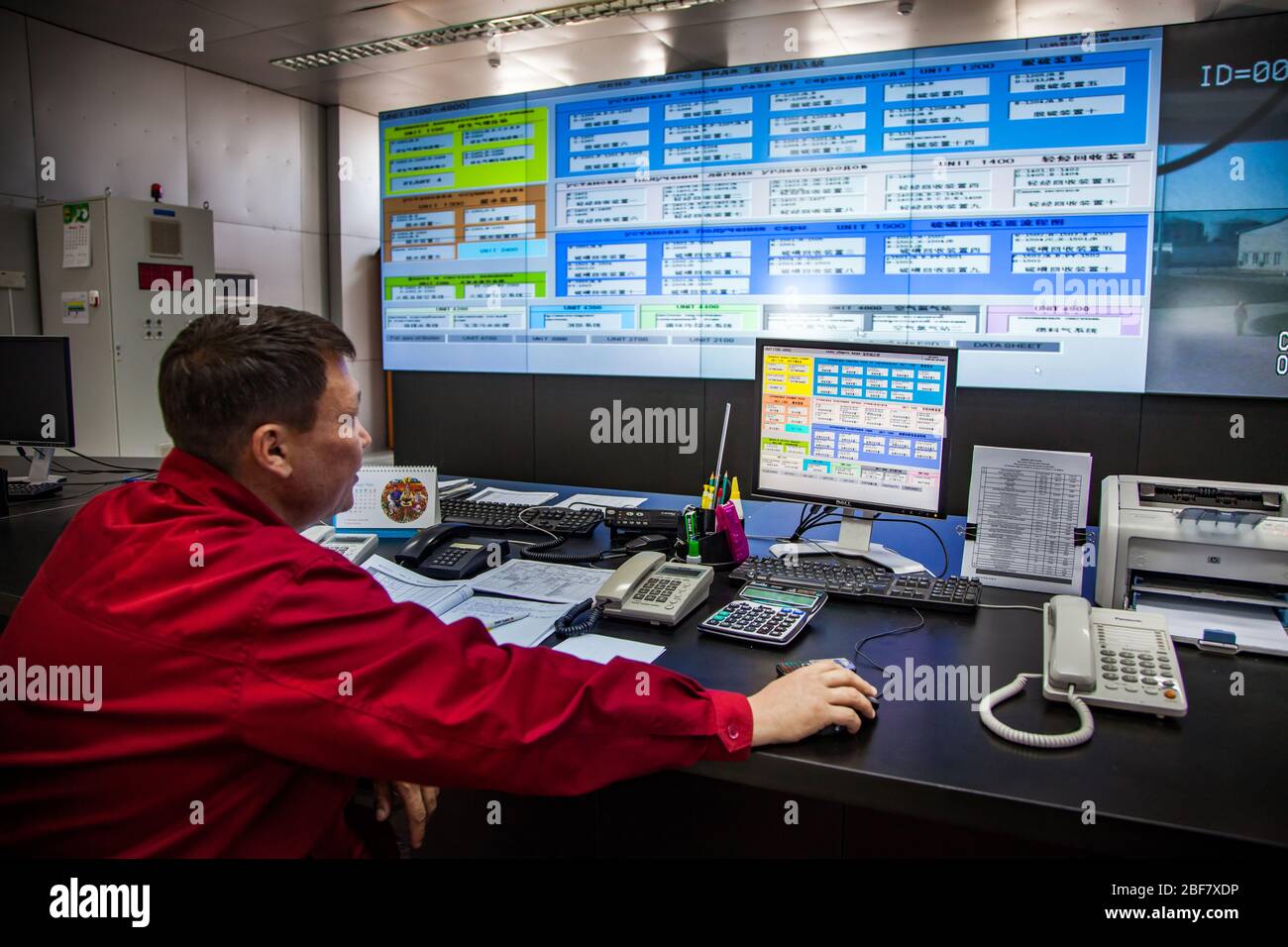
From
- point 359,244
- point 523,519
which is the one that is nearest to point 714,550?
point 523,519

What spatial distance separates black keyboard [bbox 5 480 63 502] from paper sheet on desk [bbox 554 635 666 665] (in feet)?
6.87

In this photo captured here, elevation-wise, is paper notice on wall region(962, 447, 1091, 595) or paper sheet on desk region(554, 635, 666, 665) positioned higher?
paper notice on wall region(962, 447, 1091, 595)

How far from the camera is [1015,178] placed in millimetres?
3674

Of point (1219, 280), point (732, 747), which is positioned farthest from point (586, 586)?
point (1219, 280)

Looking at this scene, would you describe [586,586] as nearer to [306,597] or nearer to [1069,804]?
[306,597]

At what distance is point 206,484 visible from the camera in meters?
1.03

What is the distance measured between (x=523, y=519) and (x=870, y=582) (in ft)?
3.02

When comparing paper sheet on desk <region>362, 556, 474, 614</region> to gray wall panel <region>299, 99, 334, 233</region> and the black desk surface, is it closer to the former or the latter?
the black desk surface

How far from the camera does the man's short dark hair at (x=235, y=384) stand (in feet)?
3.42

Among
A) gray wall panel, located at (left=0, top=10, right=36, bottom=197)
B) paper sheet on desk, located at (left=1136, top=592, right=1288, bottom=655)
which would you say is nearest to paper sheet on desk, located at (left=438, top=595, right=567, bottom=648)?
paper sheet on desk, located at (left=1136, top=592, right=1288, bottom=655)

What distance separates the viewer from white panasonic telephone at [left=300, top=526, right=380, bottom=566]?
1.88 metres

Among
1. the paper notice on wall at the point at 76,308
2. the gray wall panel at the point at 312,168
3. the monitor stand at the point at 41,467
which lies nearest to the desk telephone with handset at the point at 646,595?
the monitor stand at the point at 41,467

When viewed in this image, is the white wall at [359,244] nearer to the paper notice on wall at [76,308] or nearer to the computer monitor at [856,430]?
the paper notice on wall at [76,308]
